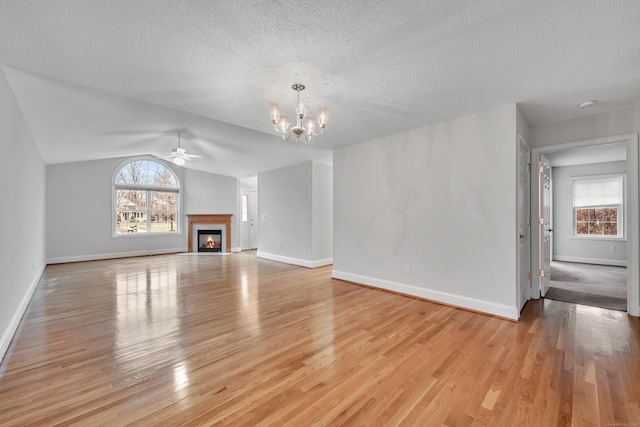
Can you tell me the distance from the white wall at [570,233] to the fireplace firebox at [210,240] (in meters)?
9.39

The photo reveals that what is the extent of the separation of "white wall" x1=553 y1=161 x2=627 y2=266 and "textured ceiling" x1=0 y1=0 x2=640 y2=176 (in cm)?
431

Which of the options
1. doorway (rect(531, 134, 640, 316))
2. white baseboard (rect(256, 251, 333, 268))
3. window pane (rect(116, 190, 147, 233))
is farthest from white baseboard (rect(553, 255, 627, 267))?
window pane (rect(116, 190, 147, 233))

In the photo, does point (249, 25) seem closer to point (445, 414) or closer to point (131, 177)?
point (445, 414)

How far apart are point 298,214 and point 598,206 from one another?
691cm

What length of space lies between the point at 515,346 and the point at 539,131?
9.75ft

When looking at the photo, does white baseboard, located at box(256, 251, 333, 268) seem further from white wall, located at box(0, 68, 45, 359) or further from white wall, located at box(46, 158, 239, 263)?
white wall, located at box(0, 68, 45, 359)

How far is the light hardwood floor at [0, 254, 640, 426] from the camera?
1615 millimetres

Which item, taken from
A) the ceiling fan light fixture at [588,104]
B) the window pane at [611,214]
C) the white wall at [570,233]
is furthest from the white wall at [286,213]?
the window pane at [611,214]

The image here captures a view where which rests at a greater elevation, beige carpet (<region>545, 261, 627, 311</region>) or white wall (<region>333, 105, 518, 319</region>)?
white wall (<region>333, 105, 518, 319</region>)

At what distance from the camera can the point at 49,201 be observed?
6543 millimetres

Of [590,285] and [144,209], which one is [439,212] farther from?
[144,209]

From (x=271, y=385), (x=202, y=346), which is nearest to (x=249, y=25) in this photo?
(x=271, y=385)

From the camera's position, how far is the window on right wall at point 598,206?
6.01 metres

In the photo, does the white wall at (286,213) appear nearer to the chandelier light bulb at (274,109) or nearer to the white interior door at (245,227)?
the white interior door at (245,227)
